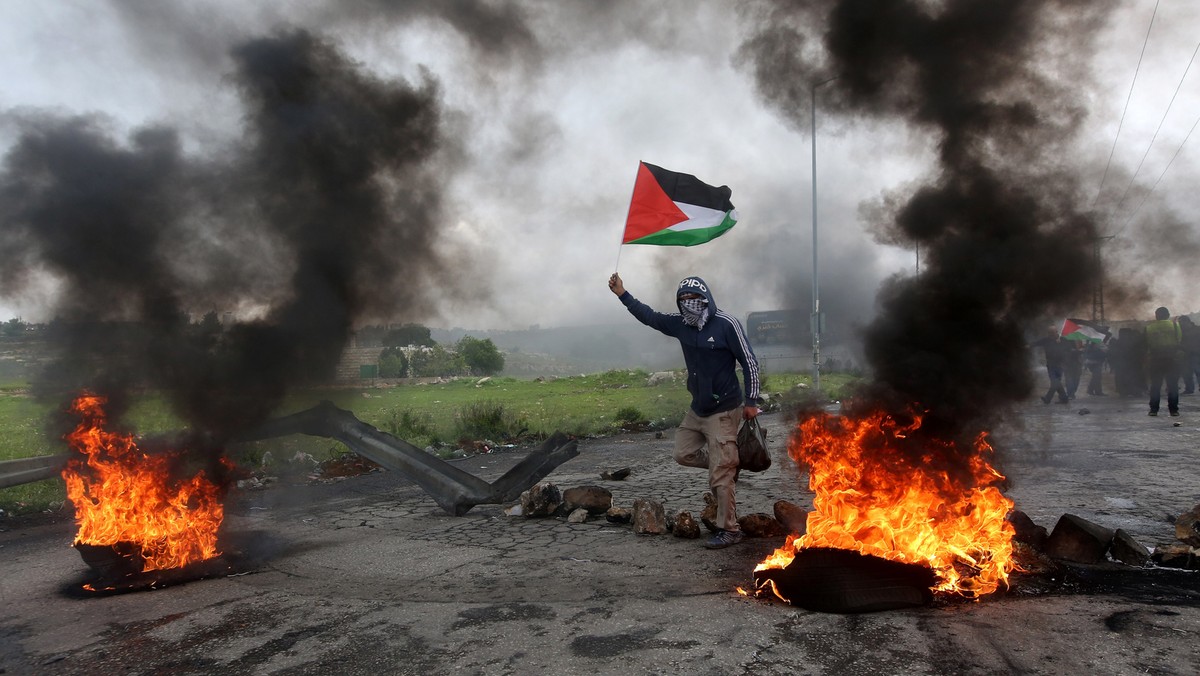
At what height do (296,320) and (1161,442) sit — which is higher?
(296,320)

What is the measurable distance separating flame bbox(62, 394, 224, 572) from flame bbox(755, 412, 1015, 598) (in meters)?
4.06

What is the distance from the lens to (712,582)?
4.29m

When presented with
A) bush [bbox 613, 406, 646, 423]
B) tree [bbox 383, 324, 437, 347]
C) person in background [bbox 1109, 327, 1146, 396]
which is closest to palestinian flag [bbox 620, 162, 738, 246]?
tree [bbox 383, 324, 437, 347]

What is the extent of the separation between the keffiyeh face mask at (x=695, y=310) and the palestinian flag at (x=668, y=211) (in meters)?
1.49

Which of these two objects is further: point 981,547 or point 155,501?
point 155,501

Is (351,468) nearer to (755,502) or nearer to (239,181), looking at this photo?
(239,181)

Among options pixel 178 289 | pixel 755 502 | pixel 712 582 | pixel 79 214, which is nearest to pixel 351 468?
pixel 178 289

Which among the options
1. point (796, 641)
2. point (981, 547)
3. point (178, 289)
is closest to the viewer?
point (796, 641)

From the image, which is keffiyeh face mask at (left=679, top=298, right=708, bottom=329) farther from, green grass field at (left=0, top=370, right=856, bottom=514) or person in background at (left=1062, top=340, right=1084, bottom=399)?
person in background at (left=1062, top=340, right=1084, bottom=399)

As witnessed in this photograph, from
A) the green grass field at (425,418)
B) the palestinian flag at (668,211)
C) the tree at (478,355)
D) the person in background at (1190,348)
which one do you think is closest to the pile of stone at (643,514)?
the green grass field at (425,418)

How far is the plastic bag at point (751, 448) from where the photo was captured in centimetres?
527

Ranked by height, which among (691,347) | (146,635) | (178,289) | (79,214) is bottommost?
(146,635)

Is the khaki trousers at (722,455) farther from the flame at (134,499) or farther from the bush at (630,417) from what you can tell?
the bush at (630,417)

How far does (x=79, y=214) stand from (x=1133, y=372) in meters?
18.0
